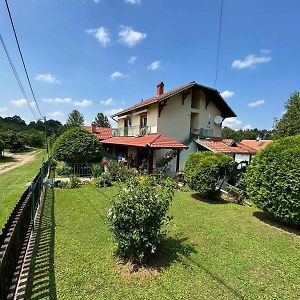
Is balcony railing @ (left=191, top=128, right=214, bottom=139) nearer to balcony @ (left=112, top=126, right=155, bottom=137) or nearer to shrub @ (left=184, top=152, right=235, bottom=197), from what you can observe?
balcony @ (left=112, top=126, right=155, bottom=137)

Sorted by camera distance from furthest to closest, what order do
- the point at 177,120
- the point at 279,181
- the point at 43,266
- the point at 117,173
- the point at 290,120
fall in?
the point at 290,120 < the point at 177,120 < the point at 117,173 < the point at 279,181 < the point at 43,266

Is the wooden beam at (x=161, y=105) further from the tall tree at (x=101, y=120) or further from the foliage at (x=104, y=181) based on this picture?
the tall tree at (x=101, y=120)

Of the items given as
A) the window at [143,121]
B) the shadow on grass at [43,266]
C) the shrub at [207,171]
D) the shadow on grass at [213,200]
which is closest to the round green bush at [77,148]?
the window at [143,121]

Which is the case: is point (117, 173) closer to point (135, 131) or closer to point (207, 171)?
point (207, 171)

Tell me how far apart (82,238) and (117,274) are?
2.20m

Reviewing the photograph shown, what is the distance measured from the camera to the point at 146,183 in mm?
5828

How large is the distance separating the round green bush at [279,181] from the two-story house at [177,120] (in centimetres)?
968

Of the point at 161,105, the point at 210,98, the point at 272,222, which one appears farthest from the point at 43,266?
the point at 210,98

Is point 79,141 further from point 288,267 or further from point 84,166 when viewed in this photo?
point 288,267

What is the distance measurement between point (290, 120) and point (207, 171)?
32.1m

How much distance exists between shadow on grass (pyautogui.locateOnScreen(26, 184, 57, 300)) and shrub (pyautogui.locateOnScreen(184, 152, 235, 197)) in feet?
21.3

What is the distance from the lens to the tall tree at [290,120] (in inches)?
1371

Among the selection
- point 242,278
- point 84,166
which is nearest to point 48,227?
point 242,278

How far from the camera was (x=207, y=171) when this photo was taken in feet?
35.6
